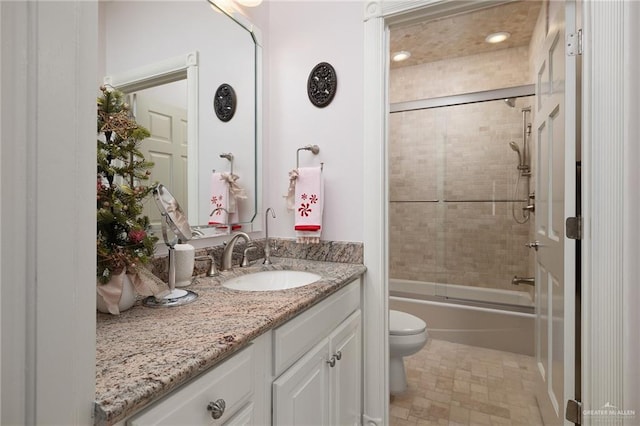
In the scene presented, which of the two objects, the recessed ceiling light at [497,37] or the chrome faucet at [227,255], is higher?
the recessed ceiling light at [497,37]

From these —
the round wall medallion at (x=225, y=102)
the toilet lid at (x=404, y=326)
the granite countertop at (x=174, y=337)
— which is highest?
the round wall medallion at (x=225, y=102)

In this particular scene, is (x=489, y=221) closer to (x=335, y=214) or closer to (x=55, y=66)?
(x=335, y=214)

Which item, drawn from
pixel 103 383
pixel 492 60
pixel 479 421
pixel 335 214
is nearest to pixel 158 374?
pixel 103 383

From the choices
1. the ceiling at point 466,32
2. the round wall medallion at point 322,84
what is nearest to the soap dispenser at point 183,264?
the round wall medallion at point 322,84

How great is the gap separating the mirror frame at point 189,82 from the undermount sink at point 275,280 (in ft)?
1.18

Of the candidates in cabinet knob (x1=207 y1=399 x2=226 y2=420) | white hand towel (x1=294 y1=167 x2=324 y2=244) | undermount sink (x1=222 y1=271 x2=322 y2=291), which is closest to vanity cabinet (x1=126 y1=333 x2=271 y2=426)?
cabinet knob (x1=207 y1=399 x2=226 y2=420)

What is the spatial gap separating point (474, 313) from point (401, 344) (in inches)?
45.2

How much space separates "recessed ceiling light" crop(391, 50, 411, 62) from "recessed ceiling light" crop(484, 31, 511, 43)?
2.13 ft

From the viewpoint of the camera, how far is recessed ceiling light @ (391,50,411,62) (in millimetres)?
3018

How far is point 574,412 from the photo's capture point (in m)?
1.25

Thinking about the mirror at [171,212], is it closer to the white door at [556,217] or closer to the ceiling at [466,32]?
the white door at [556,217]

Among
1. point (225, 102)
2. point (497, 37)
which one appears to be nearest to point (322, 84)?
point (225, 102)

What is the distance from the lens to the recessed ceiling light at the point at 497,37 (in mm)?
2640

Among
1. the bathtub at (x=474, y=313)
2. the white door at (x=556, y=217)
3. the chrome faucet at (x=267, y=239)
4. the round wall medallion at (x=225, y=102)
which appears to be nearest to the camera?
the white door at (x=556, y=217)
